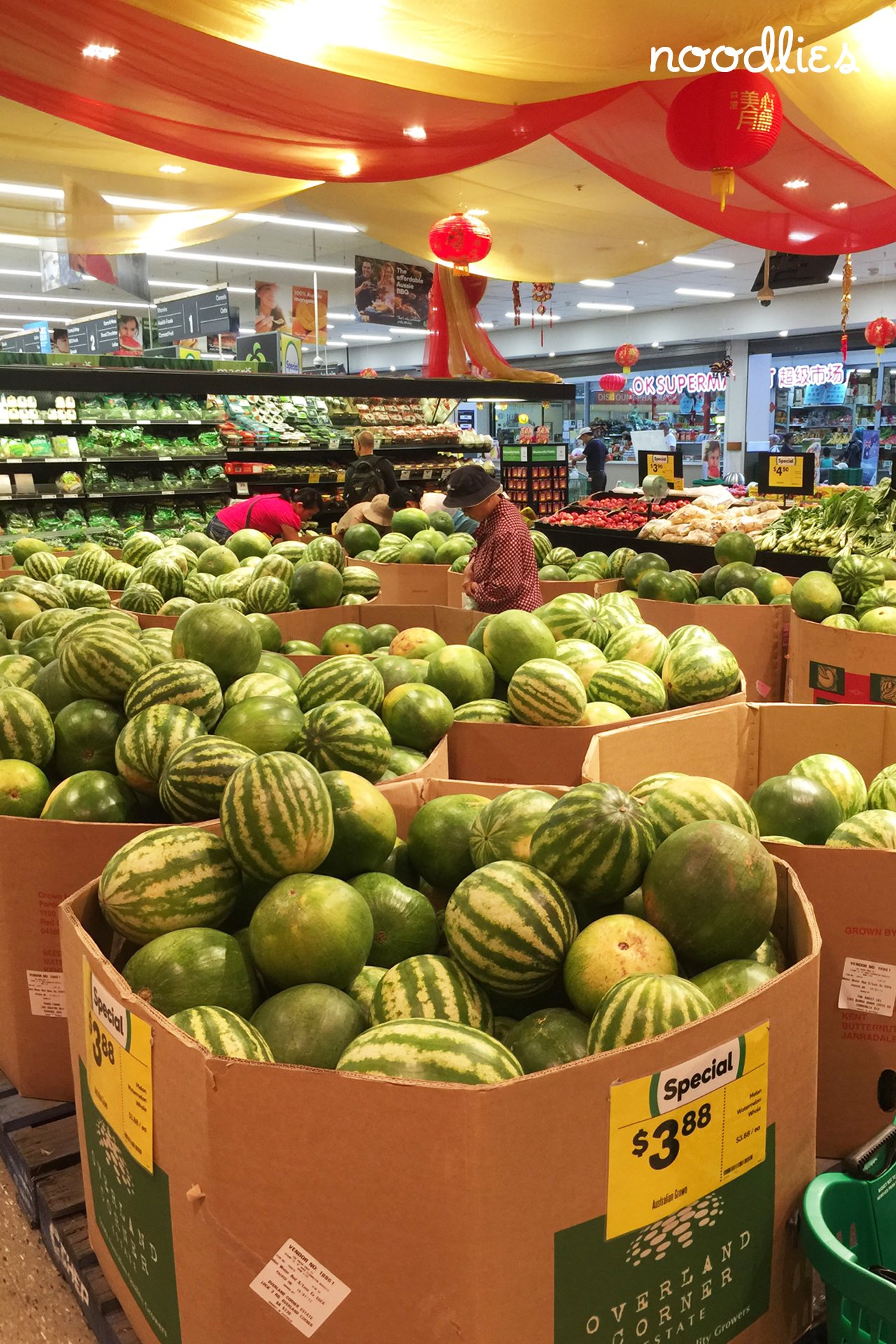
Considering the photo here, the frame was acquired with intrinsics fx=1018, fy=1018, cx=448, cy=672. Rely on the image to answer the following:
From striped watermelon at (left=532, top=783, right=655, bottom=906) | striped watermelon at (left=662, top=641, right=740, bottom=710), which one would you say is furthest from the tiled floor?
striped watermelon at (left=662, top=641, right=740, bottom=710)

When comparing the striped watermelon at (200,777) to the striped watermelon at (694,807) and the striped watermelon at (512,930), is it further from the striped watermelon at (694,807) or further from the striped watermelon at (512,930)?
the striped watermelon at (694,807)

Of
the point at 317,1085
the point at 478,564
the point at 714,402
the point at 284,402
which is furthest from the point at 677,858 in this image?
the point at 714,402

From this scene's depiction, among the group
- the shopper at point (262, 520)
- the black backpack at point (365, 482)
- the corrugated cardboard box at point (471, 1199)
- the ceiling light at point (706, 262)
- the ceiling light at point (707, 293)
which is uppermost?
the ceiling light at point (707, 293)

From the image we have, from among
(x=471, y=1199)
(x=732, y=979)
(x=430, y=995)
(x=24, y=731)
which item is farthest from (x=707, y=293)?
(x=471, y=1199)

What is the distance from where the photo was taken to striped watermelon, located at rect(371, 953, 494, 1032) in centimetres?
111

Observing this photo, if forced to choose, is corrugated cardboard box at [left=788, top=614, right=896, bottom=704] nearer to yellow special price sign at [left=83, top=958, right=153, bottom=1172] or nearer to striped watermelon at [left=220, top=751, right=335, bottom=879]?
striped watermelon at [left=220, top=751, right=335, bottom=879]

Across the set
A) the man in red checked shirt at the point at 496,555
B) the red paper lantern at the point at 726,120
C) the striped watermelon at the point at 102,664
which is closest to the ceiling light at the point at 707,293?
the red paper lantern at the point at 726,120

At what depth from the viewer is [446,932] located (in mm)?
1268

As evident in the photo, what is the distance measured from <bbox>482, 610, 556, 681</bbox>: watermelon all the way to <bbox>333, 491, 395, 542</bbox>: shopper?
146 inches

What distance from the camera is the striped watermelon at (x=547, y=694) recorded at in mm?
2162

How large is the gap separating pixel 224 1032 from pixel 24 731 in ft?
3.23

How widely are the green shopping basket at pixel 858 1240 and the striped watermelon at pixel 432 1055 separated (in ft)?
1.07

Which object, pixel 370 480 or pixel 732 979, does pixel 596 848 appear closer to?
pixel 732 979

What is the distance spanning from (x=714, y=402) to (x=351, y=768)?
77.0ft
